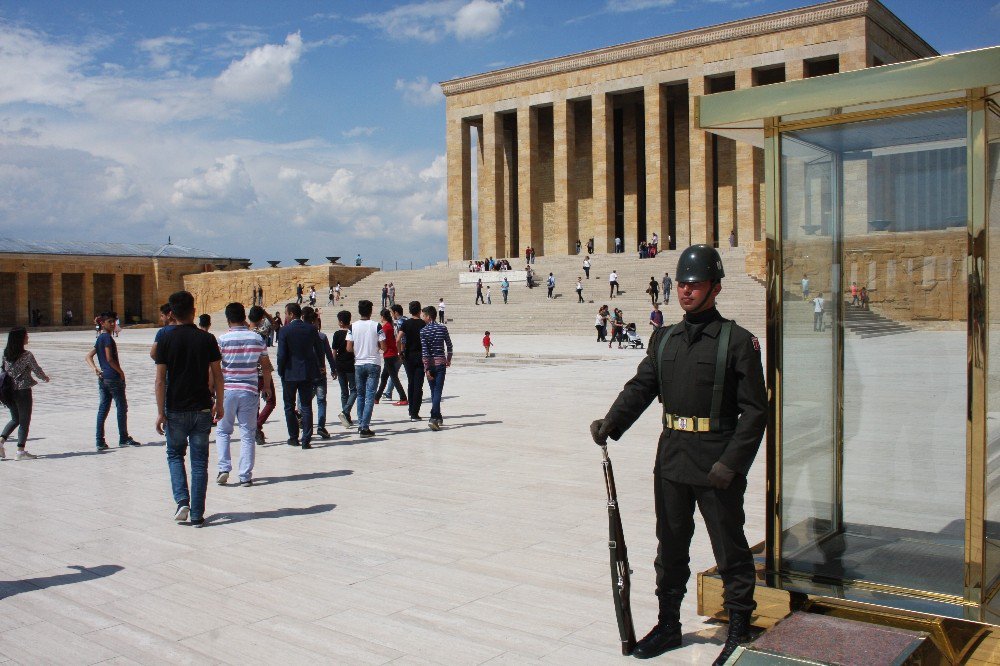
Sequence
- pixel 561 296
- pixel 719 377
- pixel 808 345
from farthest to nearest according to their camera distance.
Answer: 1. pixel 561 296
2. pixel 808 345
3. pixel 719 377

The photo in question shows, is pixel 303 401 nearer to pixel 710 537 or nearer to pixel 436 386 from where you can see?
→ pixel 436 386

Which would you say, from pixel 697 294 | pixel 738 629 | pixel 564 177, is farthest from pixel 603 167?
pixel 738 629

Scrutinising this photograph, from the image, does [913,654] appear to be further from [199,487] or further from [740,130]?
[199,487]

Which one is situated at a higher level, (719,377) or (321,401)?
(719,377)

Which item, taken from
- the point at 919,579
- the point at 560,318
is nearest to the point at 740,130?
the point at 919,579

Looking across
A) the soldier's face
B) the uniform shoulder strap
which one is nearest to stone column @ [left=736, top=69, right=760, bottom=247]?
the soldier's face

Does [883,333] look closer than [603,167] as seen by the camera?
Yes

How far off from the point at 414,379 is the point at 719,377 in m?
8.54

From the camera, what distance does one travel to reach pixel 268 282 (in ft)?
179

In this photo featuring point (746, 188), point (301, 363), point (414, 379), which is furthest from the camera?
point (746, 188)

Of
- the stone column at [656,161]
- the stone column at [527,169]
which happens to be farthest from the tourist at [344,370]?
the stone column at [527,169]

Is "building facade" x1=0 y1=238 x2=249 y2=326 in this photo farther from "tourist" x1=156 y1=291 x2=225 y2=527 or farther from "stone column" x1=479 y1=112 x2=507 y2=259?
"tourist" x1=156 y1=291 x2=225 y2=527

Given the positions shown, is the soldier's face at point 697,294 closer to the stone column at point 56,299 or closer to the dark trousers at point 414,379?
the dark trousers at point 414,379

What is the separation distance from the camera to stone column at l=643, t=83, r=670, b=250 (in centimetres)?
4534
